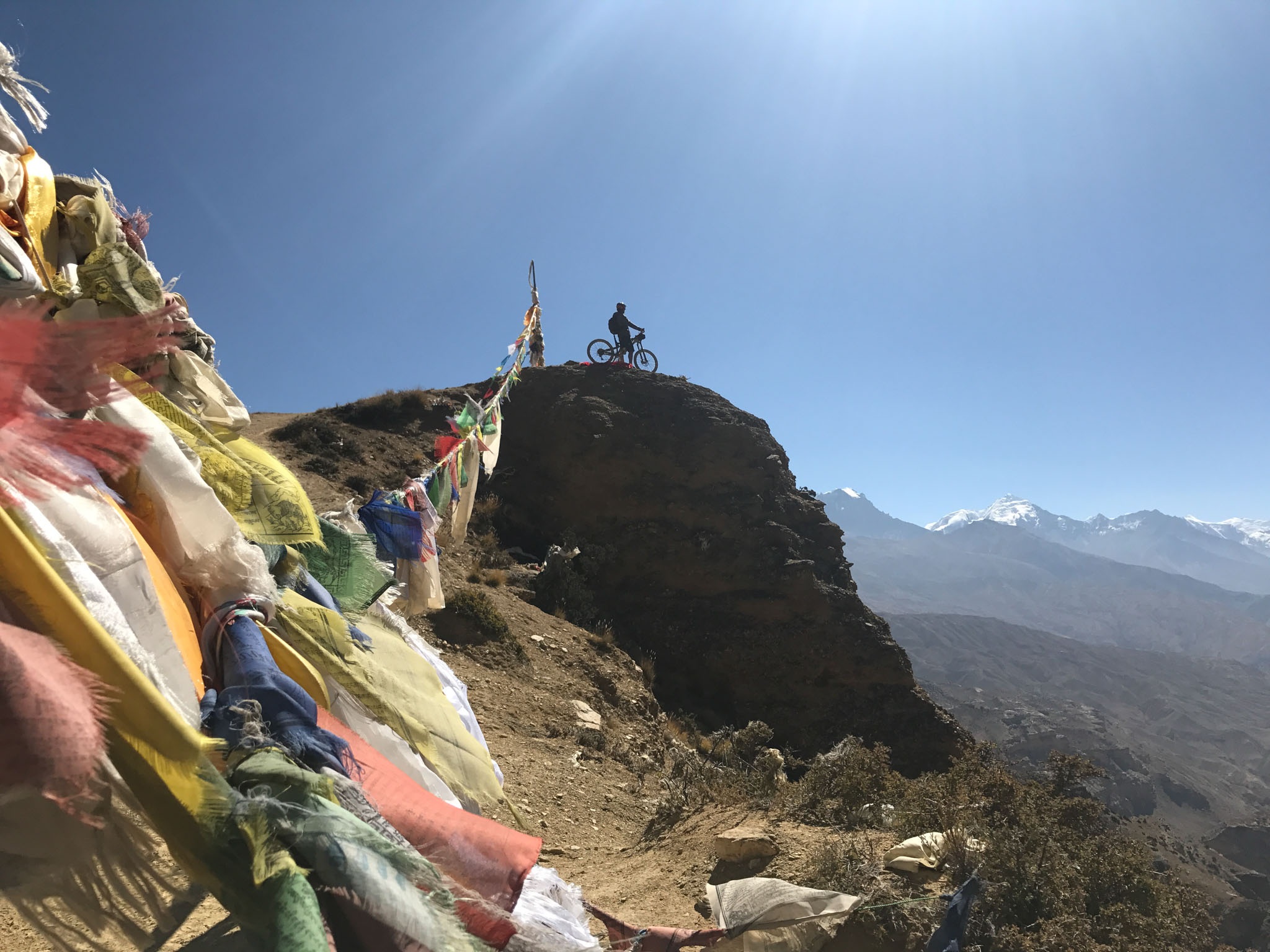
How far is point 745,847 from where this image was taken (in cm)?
505

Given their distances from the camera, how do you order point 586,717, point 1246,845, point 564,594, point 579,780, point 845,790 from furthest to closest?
point 1246,845, point 564,594, point 586,717, point 579,780, point 845,790

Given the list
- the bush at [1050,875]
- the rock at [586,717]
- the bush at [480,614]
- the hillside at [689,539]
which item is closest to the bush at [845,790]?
the bush at [1050,875]

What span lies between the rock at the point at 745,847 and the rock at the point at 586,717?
438 cm

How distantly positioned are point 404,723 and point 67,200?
2037 mm

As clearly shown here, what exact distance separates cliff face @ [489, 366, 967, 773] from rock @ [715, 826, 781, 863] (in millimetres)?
10431

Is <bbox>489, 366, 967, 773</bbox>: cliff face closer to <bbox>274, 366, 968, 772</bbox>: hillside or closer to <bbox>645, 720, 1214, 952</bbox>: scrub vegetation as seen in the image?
<bbox>274, 366, 968, 772</bbox>: hillside

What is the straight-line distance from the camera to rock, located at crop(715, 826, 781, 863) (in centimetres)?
499

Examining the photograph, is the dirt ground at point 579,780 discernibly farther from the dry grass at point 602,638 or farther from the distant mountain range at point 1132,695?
the distant mountain range at point 1132,695

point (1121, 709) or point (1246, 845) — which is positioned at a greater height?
point (1246, 845)

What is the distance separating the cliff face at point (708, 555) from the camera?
55.1ft

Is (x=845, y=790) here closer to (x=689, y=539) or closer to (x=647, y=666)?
(x=647, y=666)

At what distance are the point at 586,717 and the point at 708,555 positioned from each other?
32.2 ft

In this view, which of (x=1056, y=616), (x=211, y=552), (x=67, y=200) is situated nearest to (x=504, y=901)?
(x=211, y=552)

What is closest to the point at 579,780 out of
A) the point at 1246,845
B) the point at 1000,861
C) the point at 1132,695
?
the point at 1000,861
